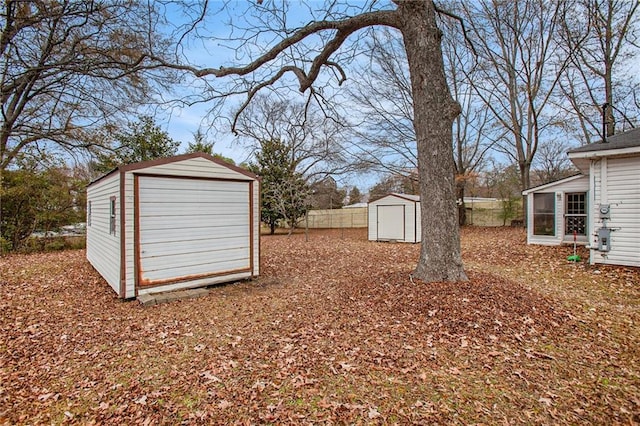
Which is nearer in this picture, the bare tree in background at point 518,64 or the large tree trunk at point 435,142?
the large tree trunk at point 435,142

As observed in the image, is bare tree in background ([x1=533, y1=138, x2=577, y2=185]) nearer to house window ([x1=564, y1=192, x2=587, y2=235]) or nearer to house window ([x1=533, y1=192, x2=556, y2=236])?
house window ([x1=533, y1=192, x2=556, y2=236])

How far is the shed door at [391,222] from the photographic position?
1376cm

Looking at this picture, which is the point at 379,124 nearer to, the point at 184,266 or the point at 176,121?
the point at 176,121

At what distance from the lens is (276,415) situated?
2299 millimetres

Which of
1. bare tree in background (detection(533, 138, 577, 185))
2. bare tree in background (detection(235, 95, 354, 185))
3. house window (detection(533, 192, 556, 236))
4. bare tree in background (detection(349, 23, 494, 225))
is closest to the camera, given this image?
house window (detection(533, 192, 556, 236))

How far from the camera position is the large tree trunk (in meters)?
4.88

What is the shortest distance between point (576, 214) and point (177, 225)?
12.0m

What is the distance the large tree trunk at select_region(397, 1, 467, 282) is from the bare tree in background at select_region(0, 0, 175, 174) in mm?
4761

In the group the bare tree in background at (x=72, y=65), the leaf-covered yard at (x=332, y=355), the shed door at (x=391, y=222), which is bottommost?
the leaf-covered yard at (x=332, y=355)

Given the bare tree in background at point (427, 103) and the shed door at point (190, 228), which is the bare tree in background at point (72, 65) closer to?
→ the shed door at point (190, 228)

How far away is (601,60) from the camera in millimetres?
13336

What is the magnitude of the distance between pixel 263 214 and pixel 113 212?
44.0 feet

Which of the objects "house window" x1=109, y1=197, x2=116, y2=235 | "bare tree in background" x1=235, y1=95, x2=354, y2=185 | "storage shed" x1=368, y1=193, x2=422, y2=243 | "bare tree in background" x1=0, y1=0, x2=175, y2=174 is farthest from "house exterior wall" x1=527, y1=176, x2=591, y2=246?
"house window" x1=109, y1=197, x2=116, y2=235

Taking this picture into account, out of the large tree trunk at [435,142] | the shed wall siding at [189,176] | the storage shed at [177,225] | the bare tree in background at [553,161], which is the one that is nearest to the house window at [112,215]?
the storage shed at [177,225]
